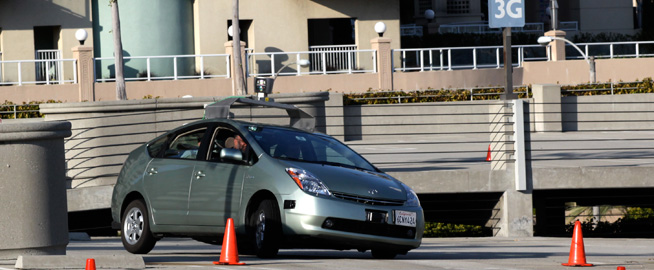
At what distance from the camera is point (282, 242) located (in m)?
11.3

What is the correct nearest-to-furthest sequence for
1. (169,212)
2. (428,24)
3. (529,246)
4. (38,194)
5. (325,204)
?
(38,194) → (325,204) → (169,212) → (529,246) → (428,24)

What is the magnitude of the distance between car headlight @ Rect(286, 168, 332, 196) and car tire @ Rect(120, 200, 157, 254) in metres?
2.05

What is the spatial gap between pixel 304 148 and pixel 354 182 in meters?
1.04

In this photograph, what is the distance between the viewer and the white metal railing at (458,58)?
39812mm

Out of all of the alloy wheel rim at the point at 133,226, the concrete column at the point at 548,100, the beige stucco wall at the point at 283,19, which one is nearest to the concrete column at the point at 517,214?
the alloy wheel rim at the point at 133,226

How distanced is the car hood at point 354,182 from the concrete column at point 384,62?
2751 centimetres

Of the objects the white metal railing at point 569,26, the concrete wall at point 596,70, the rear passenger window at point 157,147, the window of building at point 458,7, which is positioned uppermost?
the window of building at point 458,7

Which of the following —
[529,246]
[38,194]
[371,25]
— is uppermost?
[371,25]

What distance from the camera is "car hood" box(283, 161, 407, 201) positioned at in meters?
11.3

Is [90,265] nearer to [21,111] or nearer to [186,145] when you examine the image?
[186,145]

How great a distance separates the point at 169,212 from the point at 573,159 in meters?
10.8

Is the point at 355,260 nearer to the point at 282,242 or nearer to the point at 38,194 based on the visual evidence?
the point at 282,242

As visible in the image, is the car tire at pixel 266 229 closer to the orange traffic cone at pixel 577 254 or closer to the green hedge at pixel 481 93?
the orange traffic cone at pixel 577 254

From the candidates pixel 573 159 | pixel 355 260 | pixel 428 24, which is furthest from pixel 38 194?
pixel 428 24
